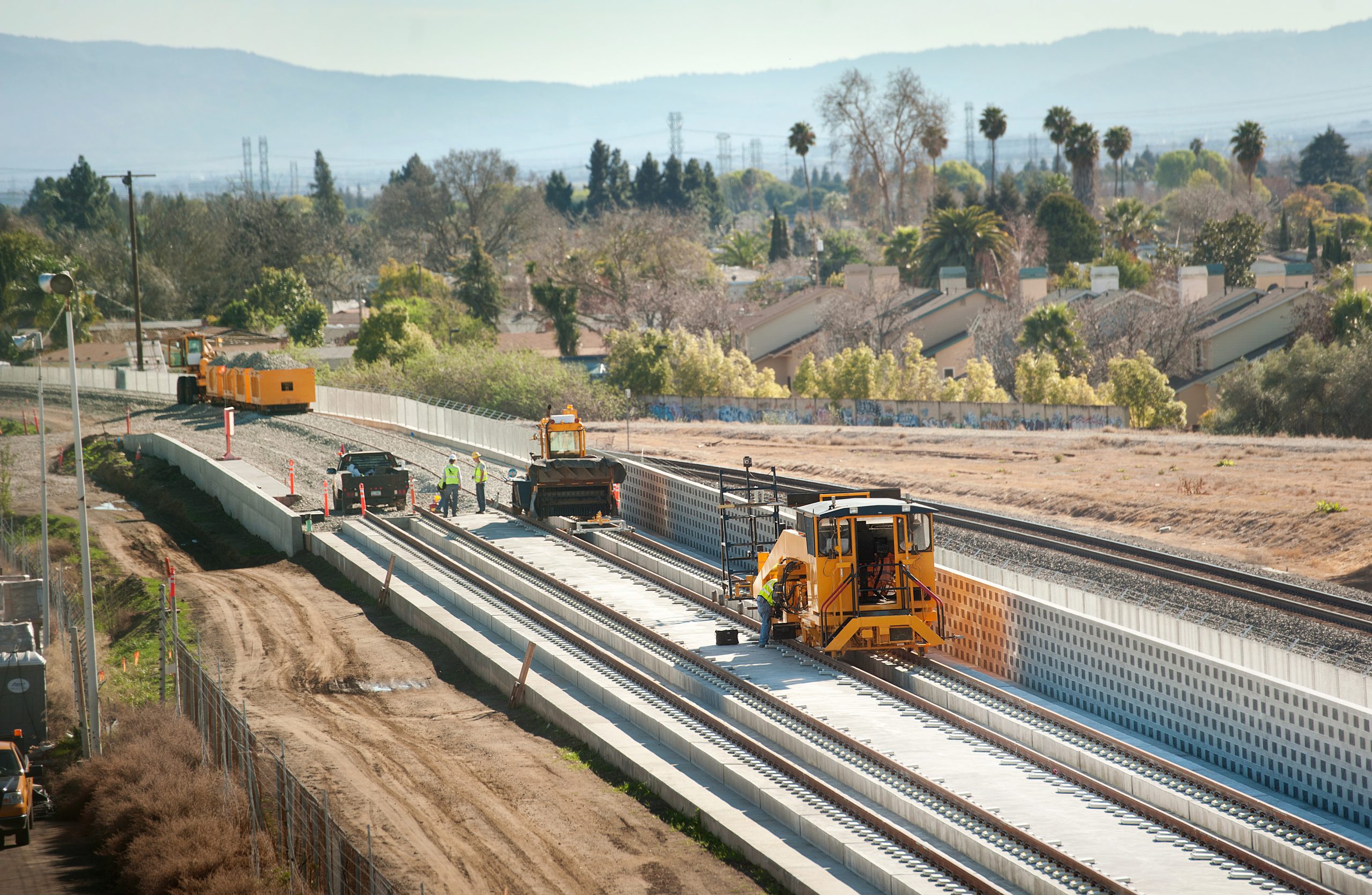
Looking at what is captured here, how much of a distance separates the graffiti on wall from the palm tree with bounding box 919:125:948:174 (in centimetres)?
7962

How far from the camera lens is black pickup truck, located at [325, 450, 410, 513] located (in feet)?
127

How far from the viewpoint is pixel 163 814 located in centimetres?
1698

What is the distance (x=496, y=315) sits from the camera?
108 metres

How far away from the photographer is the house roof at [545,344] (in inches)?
4001

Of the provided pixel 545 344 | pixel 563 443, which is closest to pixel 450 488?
pixel 563 443

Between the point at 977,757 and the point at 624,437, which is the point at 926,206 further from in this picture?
the point at 977,757

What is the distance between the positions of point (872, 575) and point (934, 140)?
130687mm

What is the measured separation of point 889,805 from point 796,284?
376ft

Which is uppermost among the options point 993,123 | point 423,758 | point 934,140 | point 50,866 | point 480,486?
point 934,140

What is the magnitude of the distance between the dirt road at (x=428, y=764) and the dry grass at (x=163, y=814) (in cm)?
129

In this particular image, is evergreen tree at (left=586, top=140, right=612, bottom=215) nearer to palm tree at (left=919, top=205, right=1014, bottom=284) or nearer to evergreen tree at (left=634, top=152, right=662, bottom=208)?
evergreen tree at (left=634, top=152, right=662, bottom=208)

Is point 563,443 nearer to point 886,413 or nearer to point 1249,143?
point 886,413

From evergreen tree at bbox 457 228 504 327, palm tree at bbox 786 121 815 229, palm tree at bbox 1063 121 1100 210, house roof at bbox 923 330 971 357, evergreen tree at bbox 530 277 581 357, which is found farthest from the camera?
palm tree at bbox 786 121 815 229

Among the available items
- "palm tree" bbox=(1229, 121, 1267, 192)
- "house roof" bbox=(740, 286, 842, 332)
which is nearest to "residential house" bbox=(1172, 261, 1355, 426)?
"house roof" bbox=(740, 286, 842, 332)
